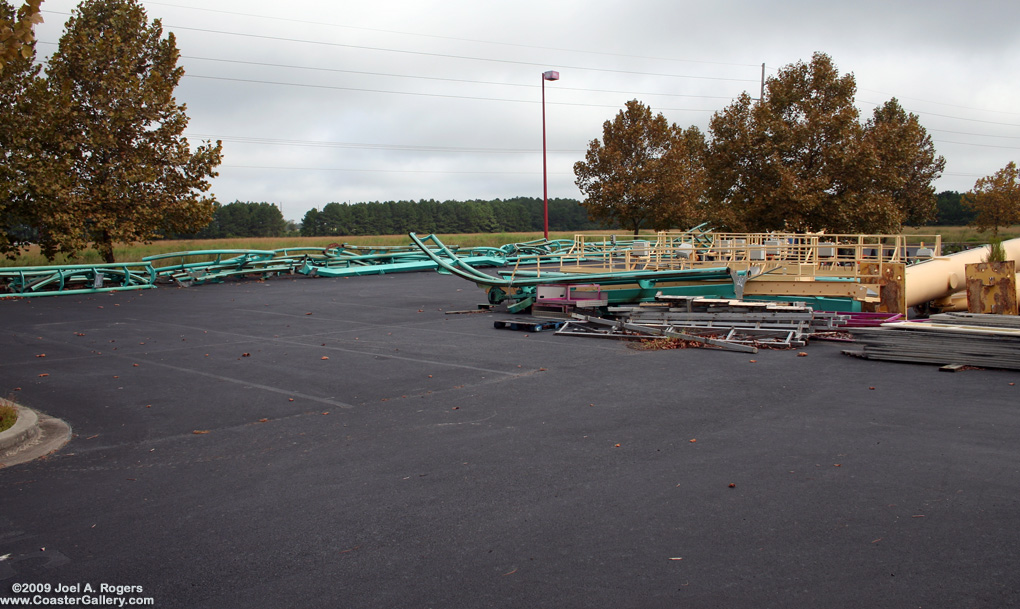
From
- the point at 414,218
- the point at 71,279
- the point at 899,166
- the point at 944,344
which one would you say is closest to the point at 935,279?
the point at 944,344

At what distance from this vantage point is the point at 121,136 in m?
29.2

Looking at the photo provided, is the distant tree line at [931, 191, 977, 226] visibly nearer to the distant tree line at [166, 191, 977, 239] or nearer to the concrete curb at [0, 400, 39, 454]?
the distant tree line at [166, 191, 977, 239]

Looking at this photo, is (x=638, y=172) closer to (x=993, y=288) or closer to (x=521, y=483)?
(x=993, y=288)

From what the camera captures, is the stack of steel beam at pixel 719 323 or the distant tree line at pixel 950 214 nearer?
the stack of steel beam at pixel 719 323

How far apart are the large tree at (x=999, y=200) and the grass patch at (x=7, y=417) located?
175ft

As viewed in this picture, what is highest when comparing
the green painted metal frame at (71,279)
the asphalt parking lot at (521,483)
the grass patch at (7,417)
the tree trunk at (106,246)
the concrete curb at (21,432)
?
the tree trunk at (106,246)

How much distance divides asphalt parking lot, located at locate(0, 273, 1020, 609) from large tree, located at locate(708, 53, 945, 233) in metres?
20.4

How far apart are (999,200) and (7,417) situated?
5479 centimetres

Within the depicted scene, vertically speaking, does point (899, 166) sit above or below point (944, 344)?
above

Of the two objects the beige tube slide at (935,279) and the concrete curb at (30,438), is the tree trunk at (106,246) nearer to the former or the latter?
the concrete curb at (30,438)

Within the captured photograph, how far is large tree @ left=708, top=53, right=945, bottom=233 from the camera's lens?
28.7 metres

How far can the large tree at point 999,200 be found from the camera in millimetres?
46688

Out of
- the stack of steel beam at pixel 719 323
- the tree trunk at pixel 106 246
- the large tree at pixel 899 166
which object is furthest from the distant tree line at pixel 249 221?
the stack of steel beam at pixel 719 323

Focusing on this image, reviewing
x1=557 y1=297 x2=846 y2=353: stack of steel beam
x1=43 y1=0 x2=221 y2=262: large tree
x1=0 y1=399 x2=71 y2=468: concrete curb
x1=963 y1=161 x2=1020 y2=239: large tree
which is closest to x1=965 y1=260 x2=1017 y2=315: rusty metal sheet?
x1=557 y1=297 x2=846 y2=353: stack of steel beam
